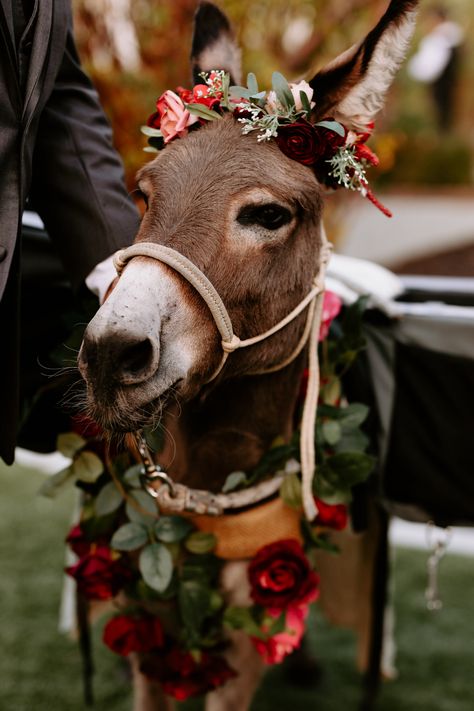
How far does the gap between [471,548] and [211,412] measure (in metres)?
2.99

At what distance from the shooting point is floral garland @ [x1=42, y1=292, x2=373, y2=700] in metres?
1.75

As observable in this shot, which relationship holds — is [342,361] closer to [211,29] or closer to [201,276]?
[201,276]

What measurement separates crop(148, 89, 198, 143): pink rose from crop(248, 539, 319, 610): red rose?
3.36ft

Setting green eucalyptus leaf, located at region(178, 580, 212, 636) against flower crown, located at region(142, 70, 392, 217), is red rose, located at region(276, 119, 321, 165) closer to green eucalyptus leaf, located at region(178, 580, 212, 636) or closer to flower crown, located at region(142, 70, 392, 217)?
flower crown, located at region(142, 70, 392, 217)

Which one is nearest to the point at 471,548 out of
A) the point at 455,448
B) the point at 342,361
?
the point at 455,448

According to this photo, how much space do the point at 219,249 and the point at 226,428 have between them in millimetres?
472

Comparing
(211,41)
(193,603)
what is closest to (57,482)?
(193,603)

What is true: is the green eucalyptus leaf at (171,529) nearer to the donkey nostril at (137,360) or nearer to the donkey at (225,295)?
the donkey at (225,295)

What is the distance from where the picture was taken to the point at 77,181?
183cm

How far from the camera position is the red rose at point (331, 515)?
6.09 ft

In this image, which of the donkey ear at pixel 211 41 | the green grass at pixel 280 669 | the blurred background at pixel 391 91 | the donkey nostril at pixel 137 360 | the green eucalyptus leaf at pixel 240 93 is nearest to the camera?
the donkey nostril at pixel 137 360

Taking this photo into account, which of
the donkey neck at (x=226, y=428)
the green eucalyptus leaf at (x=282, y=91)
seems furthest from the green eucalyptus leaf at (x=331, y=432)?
the green eucalyptus leaf at (x=282, y=91)

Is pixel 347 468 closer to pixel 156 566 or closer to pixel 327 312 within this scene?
pixel 327 312

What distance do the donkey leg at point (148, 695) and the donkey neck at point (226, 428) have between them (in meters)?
0.61
